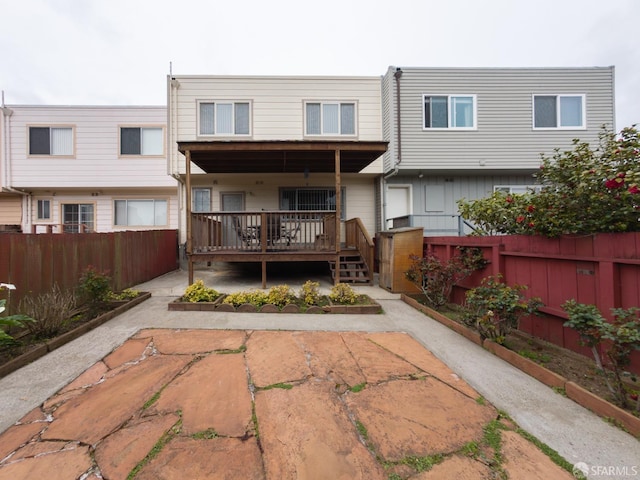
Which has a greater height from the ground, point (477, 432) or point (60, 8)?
point (60, 8)

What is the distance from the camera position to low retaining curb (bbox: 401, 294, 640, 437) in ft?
6.59

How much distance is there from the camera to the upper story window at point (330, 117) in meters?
9.42

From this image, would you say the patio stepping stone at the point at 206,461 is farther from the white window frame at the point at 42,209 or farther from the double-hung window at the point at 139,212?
the white window frame at the point at 42,209

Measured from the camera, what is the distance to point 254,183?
9625 mm

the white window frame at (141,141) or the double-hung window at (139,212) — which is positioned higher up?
the white window frame at (141,141)

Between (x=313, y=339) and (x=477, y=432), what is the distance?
81.7 inches

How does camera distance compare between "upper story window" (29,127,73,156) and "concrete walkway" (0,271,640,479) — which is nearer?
"concrete walkway" (0,271,640,479)

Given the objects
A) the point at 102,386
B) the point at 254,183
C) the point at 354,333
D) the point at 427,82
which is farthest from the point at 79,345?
the point at 427,82

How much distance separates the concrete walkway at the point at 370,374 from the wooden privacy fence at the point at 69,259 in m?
1.24

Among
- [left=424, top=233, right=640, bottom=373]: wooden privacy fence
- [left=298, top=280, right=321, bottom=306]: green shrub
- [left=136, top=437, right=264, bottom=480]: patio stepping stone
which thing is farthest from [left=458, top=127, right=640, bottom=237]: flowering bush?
[left=136, top=437, right=264, bottom=480]: patio stepping stone

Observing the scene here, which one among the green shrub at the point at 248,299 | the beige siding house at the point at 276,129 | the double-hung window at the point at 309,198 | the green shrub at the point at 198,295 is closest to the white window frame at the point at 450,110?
the beige siding house at the point at 276,129

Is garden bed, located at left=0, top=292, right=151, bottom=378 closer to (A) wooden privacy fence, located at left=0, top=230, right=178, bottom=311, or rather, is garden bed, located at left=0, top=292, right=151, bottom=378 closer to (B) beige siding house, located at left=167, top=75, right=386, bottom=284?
(A) wooden privacy fence, located at left=0, top=230, right=178, bottom=311

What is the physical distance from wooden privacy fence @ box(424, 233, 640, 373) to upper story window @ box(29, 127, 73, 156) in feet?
48.1

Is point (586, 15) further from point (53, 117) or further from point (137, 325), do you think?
point (53, 117)
